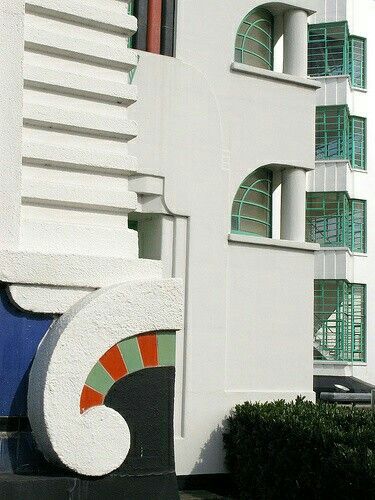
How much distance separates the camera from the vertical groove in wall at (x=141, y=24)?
1134cm

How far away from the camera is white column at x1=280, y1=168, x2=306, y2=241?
13148 mm

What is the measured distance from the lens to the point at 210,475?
11.8m

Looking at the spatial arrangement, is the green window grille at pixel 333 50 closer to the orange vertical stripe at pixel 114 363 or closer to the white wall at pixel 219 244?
the white wall at pixel 219 244

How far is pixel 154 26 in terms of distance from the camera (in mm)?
11789

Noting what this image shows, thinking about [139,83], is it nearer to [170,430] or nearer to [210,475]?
[210,475]

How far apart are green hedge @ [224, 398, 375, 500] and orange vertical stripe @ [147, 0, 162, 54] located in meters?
4.64

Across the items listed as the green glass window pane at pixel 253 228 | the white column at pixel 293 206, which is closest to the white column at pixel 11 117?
the green glass window pane at pixel 253 228

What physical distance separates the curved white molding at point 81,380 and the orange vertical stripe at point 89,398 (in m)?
0.03

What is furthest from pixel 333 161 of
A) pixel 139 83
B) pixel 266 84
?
pixel 139 83

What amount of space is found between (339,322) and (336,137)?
619 centimetres

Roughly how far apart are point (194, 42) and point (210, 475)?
556 centimetres

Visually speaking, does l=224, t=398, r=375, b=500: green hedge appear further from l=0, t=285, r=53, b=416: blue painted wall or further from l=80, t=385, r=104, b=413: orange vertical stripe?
l=0, t=285, r=53, b=416: blue painted wall

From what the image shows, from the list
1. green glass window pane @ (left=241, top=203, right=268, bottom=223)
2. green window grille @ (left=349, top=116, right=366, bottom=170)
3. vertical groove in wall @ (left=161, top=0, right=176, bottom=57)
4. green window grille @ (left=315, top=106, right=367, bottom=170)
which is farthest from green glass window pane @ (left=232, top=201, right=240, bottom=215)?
green window grille @ (left=349, top=116, right=366, bottom=170)

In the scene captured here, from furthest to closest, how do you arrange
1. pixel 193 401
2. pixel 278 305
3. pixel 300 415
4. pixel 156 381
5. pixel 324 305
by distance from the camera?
1. pixel 324 305
2. pixel 278 305
3. pixel 193 401
4. pixel 300 415
5. pixel 156 381
